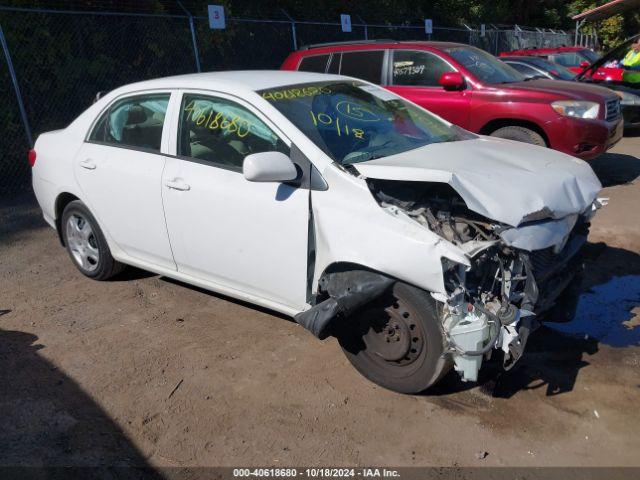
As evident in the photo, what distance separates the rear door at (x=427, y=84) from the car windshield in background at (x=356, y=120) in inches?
134

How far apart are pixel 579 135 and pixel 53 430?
6.73 meters

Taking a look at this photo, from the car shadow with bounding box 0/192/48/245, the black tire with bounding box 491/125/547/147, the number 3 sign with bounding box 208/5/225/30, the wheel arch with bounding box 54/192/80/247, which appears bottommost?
the car shadow with bounding box 0/192/48/245

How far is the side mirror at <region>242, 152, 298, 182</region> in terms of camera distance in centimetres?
345

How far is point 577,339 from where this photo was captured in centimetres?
419

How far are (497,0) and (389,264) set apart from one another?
86.8 ft

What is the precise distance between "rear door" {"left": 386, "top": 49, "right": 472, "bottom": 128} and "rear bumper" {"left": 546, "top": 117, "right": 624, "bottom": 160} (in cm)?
112

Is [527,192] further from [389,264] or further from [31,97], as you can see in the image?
[31,97]

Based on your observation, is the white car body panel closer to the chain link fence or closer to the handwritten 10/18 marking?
the handwritten 10/18 marking

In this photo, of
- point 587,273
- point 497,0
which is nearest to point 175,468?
point 587,273

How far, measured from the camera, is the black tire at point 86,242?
510 centimetres

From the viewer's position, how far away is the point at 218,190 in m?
3.96

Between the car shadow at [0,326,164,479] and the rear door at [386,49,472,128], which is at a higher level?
the rear door at [386,49,472,128]

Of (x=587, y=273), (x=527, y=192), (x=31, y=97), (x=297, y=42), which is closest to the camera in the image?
(x=527, y=192)

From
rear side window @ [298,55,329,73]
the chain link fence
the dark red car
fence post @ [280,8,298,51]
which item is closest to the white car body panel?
rear side window @ [298,55,329,73]
